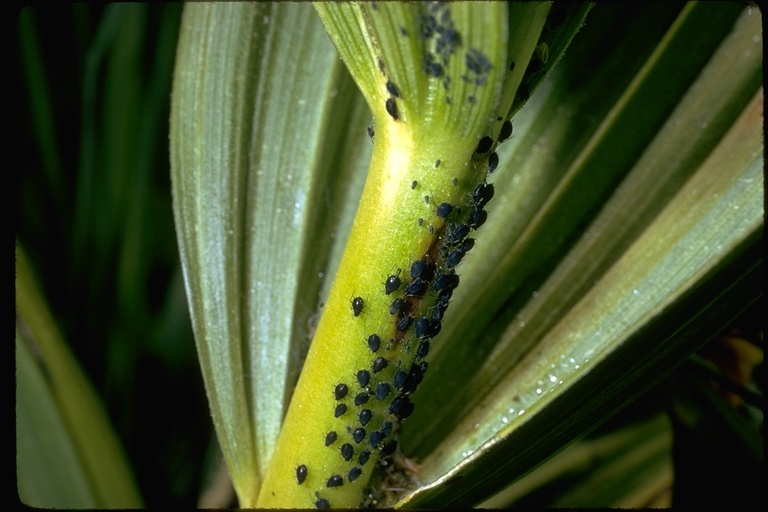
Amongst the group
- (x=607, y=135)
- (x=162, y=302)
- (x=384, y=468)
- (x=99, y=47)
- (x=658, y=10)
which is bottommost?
(x=162, y=302)

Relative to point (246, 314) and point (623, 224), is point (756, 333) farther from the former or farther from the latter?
point (246, 314)

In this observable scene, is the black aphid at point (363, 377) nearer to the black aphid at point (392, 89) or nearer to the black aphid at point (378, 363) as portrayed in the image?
the black aphid at point (378, 363)

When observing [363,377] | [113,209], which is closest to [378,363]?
[363,377]

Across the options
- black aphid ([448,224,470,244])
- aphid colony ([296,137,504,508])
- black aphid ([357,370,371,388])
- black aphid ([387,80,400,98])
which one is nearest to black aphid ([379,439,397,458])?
aphid colony ([296,137,504,508])

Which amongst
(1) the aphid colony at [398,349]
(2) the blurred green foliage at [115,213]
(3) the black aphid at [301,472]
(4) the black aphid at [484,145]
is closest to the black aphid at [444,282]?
(1) the aphid colony at [398,349]

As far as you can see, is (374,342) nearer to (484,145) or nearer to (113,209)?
(484,145)

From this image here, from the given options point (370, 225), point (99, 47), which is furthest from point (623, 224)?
point (99, 47)

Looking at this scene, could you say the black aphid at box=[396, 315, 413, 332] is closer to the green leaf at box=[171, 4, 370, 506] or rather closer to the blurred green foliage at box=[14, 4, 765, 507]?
the green leaf at box=[171, 4, 370, 506]
